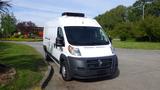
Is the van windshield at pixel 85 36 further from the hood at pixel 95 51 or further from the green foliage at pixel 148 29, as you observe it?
the green foliage at pixel 148 29

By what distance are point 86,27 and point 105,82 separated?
8.69ft

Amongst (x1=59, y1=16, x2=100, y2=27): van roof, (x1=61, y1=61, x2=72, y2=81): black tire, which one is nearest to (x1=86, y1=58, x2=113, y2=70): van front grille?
(x1=61, y1=61, x2=72, y2=81): black tire

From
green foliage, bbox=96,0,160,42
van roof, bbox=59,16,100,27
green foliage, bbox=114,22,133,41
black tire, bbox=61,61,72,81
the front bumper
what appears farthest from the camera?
green foliage, bbox=114,22,133,41

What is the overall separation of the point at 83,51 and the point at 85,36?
1251mm

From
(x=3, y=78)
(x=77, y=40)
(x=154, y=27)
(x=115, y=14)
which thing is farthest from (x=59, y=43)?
(x=115, y=14)

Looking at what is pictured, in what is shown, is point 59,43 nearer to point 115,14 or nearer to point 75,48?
point 75,48

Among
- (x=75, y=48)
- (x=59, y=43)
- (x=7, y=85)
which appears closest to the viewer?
(x=7, y=85)

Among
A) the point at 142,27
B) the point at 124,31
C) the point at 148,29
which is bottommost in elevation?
the point at 124,31

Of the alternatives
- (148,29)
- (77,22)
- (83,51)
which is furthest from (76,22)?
(148,29)

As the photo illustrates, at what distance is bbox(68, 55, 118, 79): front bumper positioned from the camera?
11.3 metres

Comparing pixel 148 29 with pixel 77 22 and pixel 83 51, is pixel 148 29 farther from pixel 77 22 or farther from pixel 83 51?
pixel 83 51

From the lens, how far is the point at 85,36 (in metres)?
12.7

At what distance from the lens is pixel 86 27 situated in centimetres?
1320

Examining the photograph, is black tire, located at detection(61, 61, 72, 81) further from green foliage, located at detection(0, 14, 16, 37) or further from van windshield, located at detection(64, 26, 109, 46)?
green foliage, located at detection(0, 14, 16, 37)
